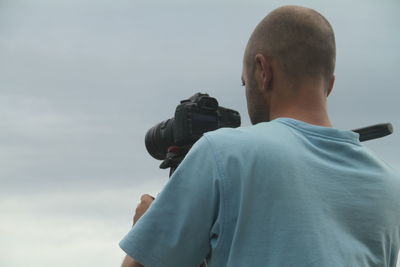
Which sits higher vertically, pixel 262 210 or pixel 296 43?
pixel 296 43

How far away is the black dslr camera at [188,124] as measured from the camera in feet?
11.5

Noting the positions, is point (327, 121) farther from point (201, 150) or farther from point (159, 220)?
point (159, 220)

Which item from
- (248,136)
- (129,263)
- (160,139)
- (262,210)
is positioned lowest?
(129,263)

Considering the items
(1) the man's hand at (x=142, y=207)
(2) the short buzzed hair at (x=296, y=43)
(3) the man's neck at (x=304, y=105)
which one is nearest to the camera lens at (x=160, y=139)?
(1) the man's hand at (x=142, y=207)

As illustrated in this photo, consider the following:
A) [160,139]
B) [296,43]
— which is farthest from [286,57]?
[160,139]

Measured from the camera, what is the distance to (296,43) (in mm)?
2521

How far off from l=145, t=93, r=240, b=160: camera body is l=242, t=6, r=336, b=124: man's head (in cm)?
92

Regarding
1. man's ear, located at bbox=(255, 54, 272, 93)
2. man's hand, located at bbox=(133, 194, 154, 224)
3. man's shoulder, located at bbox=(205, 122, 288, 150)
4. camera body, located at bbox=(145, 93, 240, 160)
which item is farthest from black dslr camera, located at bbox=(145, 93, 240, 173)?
man's shoulder, located at bbox=(205, 122, 288, 150)

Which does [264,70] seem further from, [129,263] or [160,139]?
[160,139]

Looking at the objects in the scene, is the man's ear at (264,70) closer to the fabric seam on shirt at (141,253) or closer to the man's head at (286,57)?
the man's head at (286,57)

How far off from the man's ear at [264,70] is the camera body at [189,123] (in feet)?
3.37

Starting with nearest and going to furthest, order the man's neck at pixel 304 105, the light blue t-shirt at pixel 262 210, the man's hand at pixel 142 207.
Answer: the light blue t-shirt at pixel 262 210 < the man's neck at pixel 304 105 < the man's hand at pixel 142 207

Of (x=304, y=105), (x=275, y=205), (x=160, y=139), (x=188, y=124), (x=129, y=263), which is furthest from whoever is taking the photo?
(x=160, y=139)

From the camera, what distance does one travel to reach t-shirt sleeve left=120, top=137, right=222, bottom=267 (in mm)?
2092
